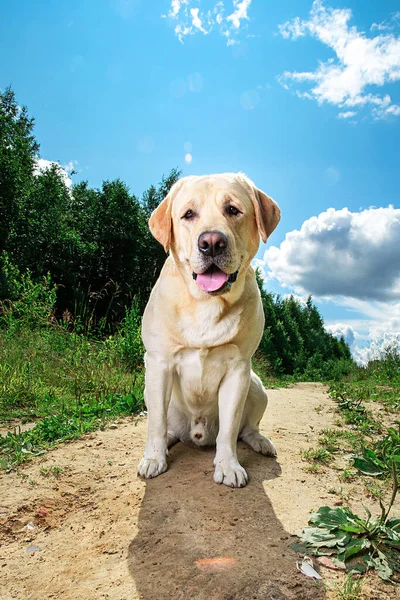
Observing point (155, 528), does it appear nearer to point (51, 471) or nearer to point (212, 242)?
point (51, 471)

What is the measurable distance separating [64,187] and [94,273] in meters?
6.97

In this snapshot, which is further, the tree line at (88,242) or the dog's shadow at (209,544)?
the tree line at (88,242)

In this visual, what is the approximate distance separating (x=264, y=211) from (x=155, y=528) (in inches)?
72.9

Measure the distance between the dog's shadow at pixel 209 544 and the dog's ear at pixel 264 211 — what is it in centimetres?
148

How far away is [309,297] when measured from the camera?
2994 centimetres

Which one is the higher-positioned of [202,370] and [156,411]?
[202,370]

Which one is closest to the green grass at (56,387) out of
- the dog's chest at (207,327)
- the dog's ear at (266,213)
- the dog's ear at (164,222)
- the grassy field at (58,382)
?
the grassy field at (58,382)

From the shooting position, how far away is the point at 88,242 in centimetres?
2623

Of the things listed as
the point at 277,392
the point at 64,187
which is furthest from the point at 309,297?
the point at 277,392

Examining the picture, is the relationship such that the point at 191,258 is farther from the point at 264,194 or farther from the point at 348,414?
the point at 348,414

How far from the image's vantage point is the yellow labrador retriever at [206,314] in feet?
9.07

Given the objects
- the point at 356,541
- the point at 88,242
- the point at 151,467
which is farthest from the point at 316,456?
the point at 88,242

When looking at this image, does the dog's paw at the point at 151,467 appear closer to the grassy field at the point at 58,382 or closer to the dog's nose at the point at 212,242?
the grassy field at the point at 58,382

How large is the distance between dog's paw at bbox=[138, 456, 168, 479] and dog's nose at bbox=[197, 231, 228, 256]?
135cm
